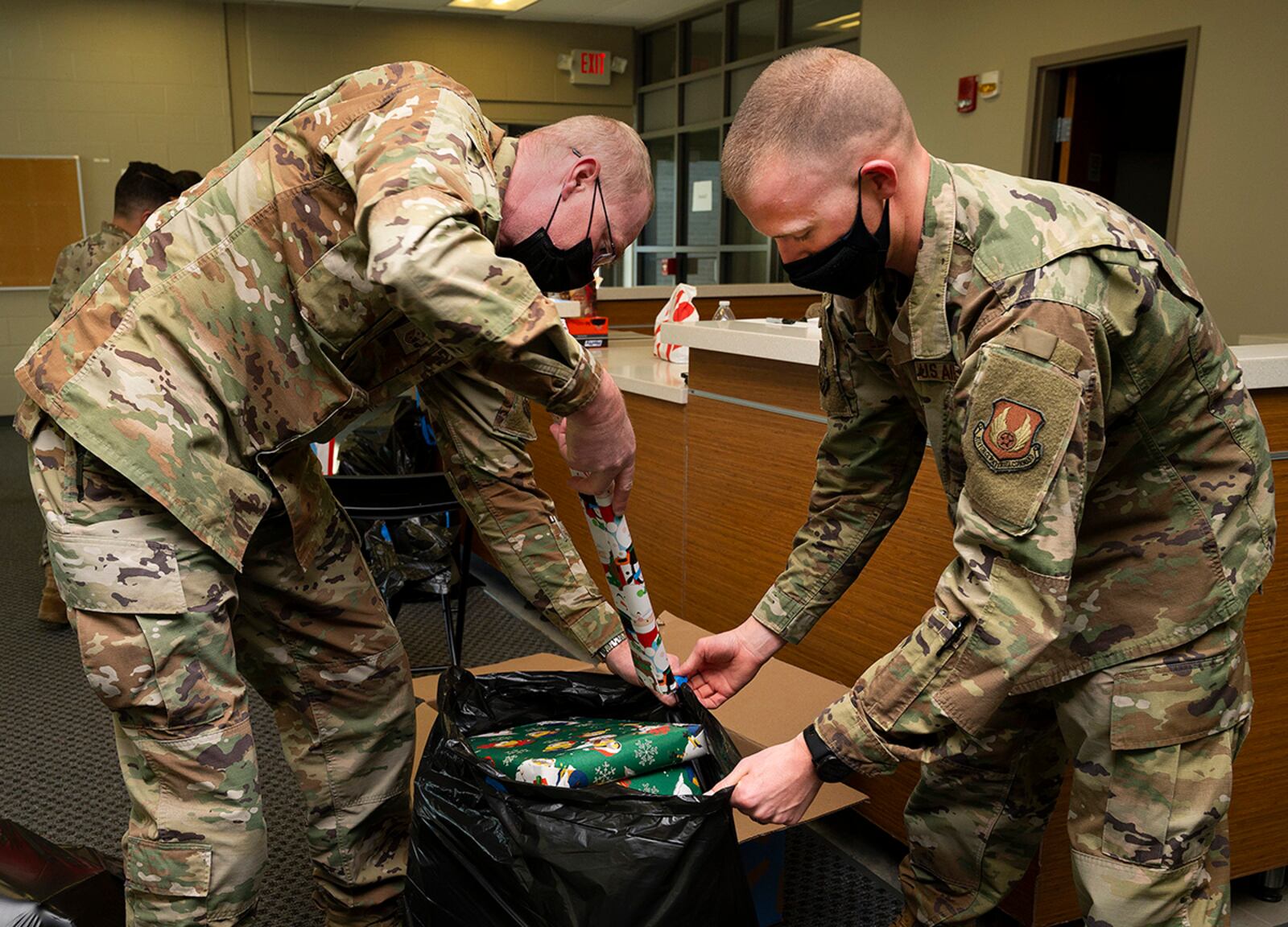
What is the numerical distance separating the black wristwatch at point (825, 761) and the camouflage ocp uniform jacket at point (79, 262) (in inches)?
132

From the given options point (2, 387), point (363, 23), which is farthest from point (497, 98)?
point (2, 387)

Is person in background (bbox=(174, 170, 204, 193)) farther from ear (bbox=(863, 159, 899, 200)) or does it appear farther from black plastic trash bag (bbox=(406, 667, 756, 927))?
ear (bbox=(863, 159, 899, 200))

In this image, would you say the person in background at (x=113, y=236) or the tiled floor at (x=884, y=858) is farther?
the person in background at (x=113, y=236)

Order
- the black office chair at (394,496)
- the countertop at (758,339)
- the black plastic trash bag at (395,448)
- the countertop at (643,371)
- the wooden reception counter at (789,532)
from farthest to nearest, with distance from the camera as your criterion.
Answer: the black plastic trash bag at (395,448) < the countertop at (643,371) < the black office chair at (394,496) < the countertop at (758,339) < the wooden reception counter at (789,532)

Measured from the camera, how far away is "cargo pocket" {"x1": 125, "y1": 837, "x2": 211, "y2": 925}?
1212 mm

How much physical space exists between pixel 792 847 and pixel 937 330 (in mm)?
1318

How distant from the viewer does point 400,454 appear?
9.53ft

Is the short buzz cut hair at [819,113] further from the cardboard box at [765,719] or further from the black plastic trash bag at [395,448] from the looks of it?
the black plastic trash bag at [395,448]

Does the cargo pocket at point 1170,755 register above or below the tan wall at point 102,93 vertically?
below

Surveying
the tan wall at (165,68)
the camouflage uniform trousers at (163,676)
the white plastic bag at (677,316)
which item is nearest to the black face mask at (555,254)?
the camouflage uniform trousers at (163,676)

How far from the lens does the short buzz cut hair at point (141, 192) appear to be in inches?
134

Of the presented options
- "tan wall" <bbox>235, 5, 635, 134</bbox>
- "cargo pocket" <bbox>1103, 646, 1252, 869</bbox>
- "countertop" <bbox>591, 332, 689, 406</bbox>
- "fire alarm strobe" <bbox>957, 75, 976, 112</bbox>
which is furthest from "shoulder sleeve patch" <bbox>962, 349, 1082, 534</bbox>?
"tan wall" <bbox>235, 5, 635, 134</bbox>

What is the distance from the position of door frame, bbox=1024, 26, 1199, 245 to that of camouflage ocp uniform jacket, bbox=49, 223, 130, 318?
4282mm

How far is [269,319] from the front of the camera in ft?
4.11
